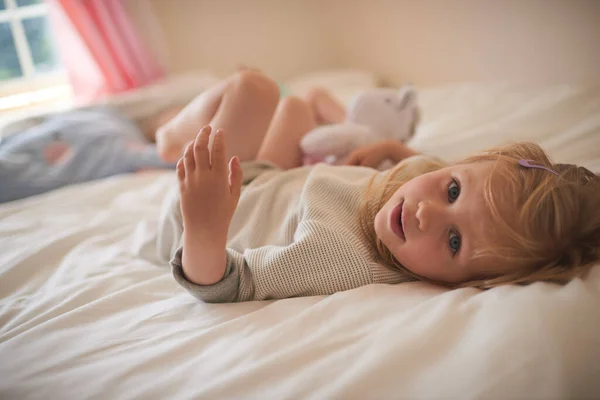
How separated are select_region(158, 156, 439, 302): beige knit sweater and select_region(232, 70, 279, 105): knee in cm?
19

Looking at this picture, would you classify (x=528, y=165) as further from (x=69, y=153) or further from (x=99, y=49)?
(x=99, y=49)

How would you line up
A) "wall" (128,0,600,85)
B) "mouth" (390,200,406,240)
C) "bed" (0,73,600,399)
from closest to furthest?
"bed" (0,73,600,399)
"mouth" (390,200,406,240)
"wall" (128,0,600,85)

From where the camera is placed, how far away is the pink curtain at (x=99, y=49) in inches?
78.8

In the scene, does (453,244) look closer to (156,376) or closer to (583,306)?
(583,306)

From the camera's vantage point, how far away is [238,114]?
1.06 meters

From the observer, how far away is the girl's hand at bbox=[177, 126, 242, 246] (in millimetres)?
671

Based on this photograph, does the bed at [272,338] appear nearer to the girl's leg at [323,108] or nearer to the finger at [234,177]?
the finger at [234,177]

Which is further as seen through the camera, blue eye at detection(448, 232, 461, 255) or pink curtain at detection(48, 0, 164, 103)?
pink curtain at detection(48, 0, 164, 103)

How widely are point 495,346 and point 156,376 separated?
397mm

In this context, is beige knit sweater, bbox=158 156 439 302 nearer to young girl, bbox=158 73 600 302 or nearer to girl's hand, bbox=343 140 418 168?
young girl, bbox=158 73 600 302

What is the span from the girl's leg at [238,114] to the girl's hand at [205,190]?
1.20ft

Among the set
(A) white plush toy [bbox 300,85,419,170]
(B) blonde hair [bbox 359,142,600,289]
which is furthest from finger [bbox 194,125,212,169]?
(A) white plush toy [bbox 300,85,419,170]

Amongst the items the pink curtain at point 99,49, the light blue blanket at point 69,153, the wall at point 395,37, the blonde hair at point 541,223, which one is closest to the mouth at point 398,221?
the blonde hair at point 541,223

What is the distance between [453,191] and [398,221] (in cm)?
10
